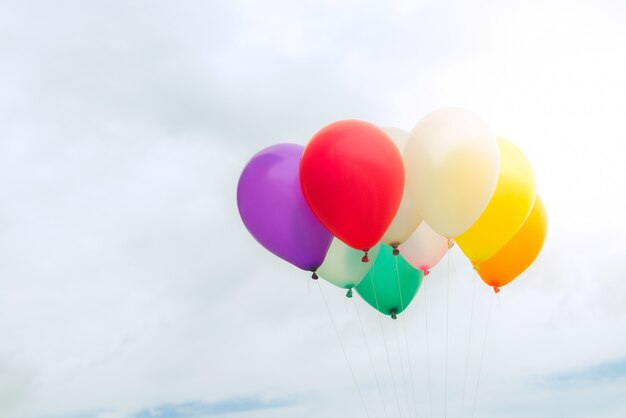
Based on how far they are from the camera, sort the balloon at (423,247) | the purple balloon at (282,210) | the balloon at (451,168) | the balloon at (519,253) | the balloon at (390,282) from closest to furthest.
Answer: the balloon at (451,168)
the purple balloon at (282,210)
the balloon at (423,247)
the balloon at (519,253)
the balloon at (390,282)

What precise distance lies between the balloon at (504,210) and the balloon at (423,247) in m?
0.37

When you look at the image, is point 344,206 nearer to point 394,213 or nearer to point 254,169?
point 394,213

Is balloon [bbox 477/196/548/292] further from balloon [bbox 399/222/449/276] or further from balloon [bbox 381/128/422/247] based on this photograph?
balloon [bbox 381/128/422/247]

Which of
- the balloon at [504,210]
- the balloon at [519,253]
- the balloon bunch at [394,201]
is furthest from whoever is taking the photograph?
the balloon at [519,253]

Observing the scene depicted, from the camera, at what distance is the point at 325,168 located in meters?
10.4

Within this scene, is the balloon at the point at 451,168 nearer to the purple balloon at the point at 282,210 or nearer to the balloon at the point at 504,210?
the balloon at the point at 504,210

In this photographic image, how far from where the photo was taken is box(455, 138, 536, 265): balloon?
11.3 meters

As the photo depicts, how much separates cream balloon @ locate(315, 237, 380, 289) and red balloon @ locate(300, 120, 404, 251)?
99 cm

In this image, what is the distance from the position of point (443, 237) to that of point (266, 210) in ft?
9.63

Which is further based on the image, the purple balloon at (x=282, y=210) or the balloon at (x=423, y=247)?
the balloon at (x=423, y=247)

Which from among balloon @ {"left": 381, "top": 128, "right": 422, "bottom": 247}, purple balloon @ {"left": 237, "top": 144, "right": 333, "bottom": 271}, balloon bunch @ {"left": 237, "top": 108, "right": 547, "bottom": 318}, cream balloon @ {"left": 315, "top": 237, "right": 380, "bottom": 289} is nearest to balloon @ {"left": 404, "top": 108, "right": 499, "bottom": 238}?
balloon bunch @ {"left": 237, "top": 108, "right": 547, "bottom": 318}

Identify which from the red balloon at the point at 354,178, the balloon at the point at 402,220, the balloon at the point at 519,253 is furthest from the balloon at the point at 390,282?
the red balloon at the point at 354,178

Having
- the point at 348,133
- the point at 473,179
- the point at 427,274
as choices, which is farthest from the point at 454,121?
the point at 427,274

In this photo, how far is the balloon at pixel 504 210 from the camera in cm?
1133
